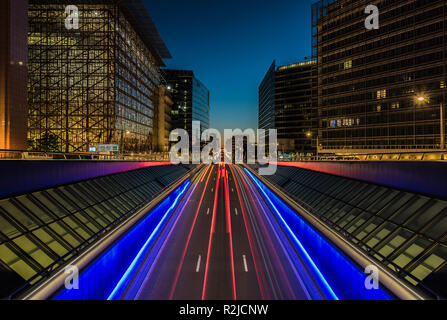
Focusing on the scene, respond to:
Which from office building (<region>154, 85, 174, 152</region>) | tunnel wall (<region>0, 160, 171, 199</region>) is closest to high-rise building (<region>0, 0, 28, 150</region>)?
tunnel wall (<region>0, 160, 171, 199</region>)

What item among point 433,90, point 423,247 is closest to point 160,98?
point 433,90

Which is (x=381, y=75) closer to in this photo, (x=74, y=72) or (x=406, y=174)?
(x=406, y=174)

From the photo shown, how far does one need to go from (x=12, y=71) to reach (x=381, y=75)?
238ft

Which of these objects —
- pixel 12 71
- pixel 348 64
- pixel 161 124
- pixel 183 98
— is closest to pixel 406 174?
pixel 12 71

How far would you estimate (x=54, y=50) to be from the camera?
57.1 meters

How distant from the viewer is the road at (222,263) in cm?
1111

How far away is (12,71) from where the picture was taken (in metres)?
32.5

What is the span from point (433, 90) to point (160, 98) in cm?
9047

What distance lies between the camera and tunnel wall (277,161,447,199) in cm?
1132

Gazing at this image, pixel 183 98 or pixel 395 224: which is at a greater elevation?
pixel 183 98

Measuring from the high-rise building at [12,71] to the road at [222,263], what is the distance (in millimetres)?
28187

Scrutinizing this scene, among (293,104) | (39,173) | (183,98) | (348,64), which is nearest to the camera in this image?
(39,173)

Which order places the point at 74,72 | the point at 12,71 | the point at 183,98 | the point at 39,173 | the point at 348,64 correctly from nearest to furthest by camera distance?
the point at 39,173 → the point at 12,71 → the point at 74,72 → the point at 348,64 → the point at 183,98
